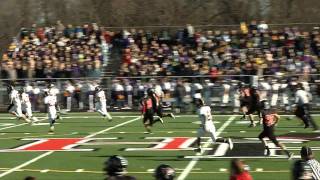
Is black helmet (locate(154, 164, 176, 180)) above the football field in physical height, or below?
above

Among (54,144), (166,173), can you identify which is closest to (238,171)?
(166,173)

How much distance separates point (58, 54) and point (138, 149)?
2172cm

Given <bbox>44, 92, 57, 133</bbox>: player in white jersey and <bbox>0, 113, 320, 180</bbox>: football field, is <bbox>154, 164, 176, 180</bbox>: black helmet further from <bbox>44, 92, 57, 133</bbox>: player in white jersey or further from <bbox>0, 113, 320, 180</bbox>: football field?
<bbox>44, 92, 57, 133</bbox>: player in white jersey

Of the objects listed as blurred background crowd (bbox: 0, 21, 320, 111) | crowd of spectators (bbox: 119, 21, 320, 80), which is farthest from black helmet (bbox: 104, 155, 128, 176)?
crowd of spectators (bbox: 119, 21, 320, 80)

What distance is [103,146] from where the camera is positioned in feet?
65.0

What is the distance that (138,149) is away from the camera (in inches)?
750

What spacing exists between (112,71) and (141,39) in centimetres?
255

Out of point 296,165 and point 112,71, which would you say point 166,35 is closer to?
point 112,71

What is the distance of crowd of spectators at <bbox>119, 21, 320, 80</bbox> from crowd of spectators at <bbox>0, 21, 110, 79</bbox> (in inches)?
65.0

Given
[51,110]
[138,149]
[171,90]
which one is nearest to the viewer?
[138,149]

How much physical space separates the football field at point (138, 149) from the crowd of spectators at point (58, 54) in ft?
31.5

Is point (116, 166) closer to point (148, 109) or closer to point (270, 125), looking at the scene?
point (270, 125)

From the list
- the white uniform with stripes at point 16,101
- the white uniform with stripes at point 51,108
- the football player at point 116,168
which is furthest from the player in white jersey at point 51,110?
the football player at point 116,168

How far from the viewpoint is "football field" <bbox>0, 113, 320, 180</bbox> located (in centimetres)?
1530
